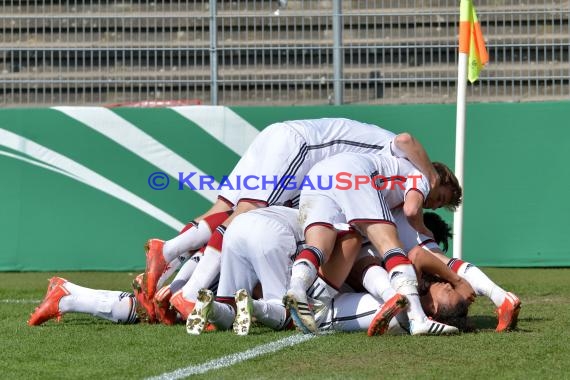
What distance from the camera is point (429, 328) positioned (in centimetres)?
593

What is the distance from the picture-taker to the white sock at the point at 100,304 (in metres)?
6.70

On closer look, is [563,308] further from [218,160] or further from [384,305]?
[218,160]

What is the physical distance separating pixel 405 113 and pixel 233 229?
5352 millimetres

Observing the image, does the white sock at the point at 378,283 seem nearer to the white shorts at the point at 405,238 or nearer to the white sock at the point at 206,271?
the white shorts at the point at 405,238

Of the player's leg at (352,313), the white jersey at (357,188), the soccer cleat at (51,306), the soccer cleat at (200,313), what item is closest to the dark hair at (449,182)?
the white jersey at (357,188)

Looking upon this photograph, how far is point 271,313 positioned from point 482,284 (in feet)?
4.14

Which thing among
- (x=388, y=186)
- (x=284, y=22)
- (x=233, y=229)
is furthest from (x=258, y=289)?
(x=284, y=22)

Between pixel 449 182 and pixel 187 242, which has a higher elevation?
pixel 449 182

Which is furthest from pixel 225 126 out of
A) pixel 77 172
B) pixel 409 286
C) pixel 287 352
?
pixel 287 352

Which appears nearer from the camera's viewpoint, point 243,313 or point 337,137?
point 243,313

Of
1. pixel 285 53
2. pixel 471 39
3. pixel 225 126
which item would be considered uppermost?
pixel 471 39

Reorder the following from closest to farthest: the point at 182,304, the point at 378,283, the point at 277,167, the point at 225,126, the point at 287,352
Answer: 1. the point at 287,352
2. the point at 378,283
3. the point at 182,304
4. the point at 277,167
5. the point at 225,126

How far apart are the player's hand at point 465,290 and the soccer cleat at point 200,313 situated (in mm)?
1450

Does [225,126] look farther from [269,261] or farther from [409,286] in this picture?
[409,286]
